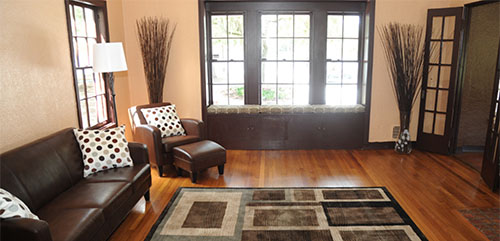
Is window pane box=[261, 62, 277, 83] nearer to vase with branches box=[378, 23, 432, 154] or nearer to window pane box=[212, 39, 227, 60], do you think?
window pane box=[212, 39, 227, 60]

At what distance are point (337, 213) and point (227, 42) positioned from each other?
3256 mm

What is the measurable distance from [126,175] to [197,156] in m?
1.01

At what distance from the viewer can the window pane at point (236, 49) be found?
5.57m

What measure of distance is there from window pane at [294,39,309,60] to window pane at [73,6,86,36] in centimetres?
301

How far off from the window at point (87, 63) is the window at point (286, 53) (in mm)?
1579

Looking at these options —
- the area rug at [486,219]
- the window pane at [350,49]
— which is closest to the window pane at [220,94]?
the window pane at [350,49]

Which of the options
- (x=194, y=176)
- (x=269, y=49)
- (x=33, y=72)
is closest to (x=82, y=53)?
(x=33, y=72)

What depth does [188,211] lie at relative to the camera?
11.4ft

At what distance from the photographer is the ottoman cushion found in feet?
13.6

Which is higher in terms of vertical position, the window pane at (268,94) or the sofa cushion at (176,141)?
the window pane at (268,94)

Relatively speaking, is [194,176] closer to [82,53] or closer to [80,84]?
[80,84]

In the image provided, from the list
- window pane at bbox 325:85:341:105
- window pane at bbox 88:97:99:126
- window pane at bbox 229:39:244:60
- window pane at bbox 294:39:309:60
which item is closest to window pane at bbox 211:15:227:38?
window pane at bbox 229:39:244:60

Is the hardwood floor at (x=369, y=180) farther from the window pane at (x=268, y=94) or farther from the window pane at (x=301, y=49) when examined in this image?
the window pane at (x=301, y=49)

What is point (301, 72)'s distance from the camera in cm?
565
